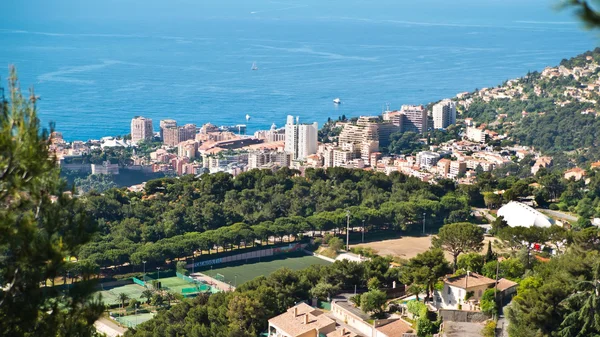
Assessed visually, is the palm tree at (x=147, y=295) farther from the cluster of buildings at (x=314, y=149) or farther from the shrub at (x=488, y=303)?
the cluster of buildings at (x=314, y=149)

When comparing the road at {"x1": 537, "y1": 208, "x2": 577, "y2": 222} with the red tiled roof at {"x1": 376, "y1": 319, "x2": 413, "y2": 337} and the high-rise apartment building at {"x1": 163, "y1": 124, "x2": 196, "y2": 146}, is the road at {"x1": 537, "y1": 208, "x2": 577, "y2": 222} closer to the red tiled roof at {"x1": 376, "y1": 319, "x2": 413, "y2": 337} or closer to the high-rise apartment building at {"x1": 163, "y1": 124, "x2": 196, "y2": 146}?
the red tiled roof at {"x1": 376, "y1": 319, "x2": 413, "y2": 337}

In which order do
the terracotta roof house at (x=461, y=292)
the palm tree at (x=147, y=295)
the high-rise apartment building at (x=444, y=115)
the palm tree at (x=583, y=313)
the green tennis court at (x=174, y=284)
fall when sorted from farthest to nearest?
the high-rise apartment building at (x=444, y=115)
the green tennis court at (x=174, y=284)
the palm tree at (x=147, y=295)
the terracotta roof house at (x=461, y=292)
the palm tree at (x=583, y=313)

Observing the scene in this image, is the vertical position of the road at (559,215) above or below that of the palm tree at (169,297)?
above

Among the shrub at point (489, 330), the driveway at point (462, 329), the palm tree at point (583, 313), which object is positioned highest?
the palm tree at point (583, 313)

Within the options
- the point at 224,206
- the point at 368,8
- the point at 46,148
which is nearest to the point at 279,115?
the point at 224,206

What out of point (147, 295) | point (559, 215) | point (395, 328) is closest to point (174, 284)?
point (147, 295)

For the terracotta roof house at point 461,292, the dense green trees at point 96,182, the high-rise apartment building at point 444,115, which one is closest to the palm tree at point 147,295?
the terracotta roof house at point 461,292
